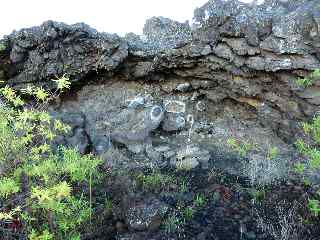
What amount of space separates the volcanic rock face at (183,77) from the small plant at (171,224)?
1.80 meters

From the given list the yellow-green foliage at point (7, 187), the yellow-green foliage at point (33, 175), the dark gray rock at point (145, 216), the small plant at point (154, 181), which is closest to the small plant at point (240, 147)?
the small plant at point (154, 181)

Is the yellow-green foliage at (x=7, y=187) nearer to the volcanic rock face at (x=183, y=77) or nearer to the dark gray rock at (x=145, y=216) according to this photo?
the dark gray rock at (x=145, y=216)

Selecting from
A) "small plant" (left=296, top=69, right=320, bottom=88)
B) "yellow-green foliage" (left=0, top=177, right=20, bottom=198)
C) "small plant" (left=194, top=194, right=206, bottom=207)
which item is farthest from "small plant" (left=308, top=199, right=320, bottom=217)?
"yellow-green foliage" (left=0, top=177, right=20, bottom=198)

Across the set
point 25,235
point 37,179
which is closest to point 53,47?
point 37,179

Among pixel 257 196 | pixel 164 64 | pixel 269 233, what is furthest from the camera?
pixel 164 64

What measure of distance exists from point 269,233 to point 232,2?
3939 mm

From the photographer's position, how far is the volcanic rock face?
728cm

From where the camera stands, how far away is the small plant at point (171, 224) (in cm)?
566

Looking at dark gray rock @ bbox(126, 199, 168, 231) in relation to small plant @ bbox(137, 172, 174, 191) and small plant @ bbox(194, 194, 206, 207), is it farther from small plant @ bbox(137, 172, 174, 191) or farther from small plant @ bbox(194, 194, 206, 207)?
small plant @ bbox(137, 172, 174, 191)

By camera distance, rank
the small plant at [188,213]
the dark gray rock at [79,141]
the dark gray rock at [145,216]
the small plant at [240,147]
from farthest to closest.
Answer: the dark gray rock at [79,141] < the small plant at [240,147] < the small plant at [188,213] < the dark gray rock at [145,216]

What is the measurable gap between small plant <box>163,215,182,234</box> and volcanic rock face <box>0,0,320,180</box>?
1.80 metres

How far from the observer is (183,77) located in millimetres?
8328

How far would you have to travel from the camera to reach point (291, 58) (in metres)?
7.11

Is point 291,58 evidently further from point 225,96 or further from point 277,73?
point 225,96
